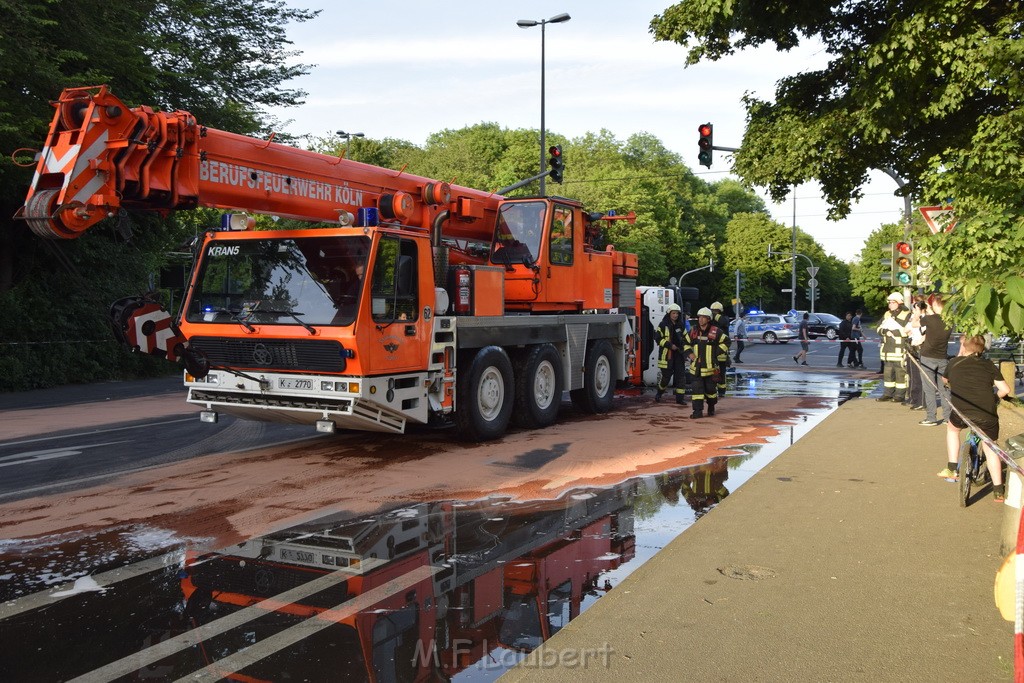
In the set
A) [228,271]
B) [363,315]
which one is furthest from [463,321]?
[228,271]

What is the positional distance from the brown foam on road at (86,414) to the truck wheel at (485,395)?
575 cm

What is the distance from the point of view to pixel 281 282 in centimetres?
933

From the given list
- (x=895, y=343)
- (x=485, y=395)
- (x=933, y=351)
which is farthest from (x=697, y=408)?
(x=895, y=343)

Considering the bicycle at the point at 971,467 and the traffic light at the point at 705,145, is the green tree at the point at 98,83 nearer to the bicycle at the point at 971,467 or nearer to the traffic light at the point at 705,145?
the traffic light at the point at 705,145

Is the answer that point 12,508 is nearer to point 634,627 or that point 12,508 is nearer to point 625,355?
point 634,627

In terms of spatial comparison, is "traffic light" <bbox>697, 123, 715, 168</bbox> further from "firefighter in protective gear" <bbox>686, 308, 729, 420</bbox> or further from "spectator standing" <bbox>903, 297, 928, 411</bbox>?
"firefighter in protective gear" <bbox>686, 308, 729, 420</bbox>

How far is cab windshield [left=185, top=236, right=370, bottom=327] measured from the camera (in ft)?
29.7

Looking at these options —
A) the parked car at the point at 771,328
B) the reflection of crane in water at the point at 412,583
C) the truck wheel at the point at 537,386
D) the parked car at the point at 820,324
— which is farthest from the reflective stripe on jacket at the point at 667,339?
the parked car at the point at 820,324

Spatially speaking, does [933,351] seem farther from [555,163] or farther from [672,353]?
[555,163]

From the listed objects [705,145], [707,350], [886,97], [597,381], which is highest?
[705,145]

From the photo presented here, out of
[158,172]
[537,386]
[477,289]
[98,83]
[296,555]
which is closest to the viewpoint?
[296,555]

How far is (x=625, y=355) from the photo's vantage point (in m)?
15.0

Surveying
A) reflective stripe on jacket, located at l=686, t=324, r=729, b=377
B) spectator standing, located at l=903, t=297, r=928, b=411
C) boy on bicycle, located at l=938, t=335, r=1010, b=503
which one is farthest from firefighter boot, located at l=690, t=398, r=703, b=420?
boy on bicycle, located at l=938, t=335, r=1010, b=503

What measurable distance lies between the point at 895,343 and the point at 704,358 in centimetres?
406
